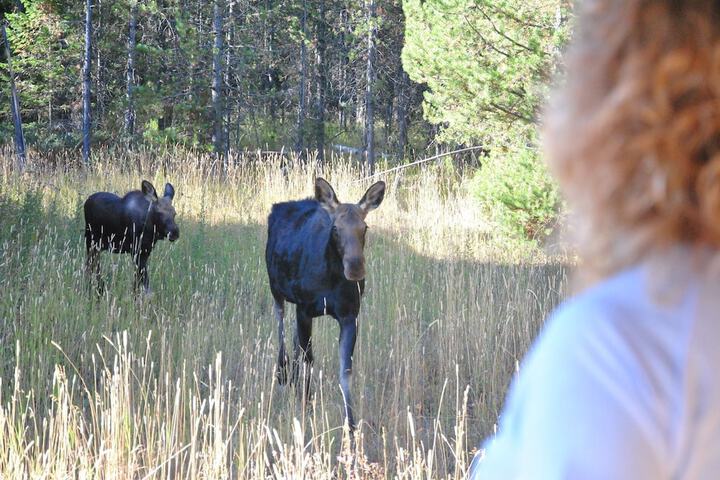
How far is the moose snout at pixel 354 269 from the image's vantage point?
5.47 meters

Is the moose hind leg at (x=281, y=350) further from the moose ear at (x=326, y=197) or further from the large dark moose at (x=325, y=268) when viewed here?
the moose ear at (x=326, y=197)

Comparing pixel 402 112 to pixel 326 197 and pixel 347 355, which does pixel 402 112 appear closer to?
pixel 326 197

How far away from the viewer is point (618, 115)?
3.01ft

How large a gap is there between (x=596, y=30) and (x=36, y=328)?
589 cm

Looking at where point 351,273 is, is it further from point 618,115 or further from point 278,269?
point 618,115

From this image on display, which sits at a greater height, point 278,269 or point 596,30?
point 596,30

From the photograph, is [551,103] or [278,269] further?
[278,269]

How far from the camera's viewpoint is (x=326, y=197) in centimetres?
605

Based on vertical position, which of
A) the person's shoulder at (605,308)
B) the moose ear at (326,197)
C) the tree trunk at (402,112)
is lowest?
the moose ear at (326,197)

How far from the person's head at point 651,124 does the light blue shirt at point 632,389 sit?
0.07 meters

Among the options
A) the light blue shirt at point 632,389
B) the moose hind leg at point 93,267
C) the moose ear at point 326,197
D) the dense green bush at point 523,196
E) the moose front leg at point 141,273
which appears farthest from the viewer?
the dense green bush at point 523,196

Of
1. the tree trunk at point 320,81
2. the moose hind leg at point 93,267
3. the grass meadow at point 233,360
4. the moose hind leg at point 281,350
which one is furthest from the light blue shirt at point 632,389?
the tree trunk at point 320,81

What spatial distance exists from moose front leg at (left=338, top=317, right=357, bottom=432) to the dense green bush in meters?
3.82

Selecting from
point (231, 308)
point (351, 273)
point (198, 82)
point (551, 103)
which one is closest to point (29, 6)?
point (198, 82)
